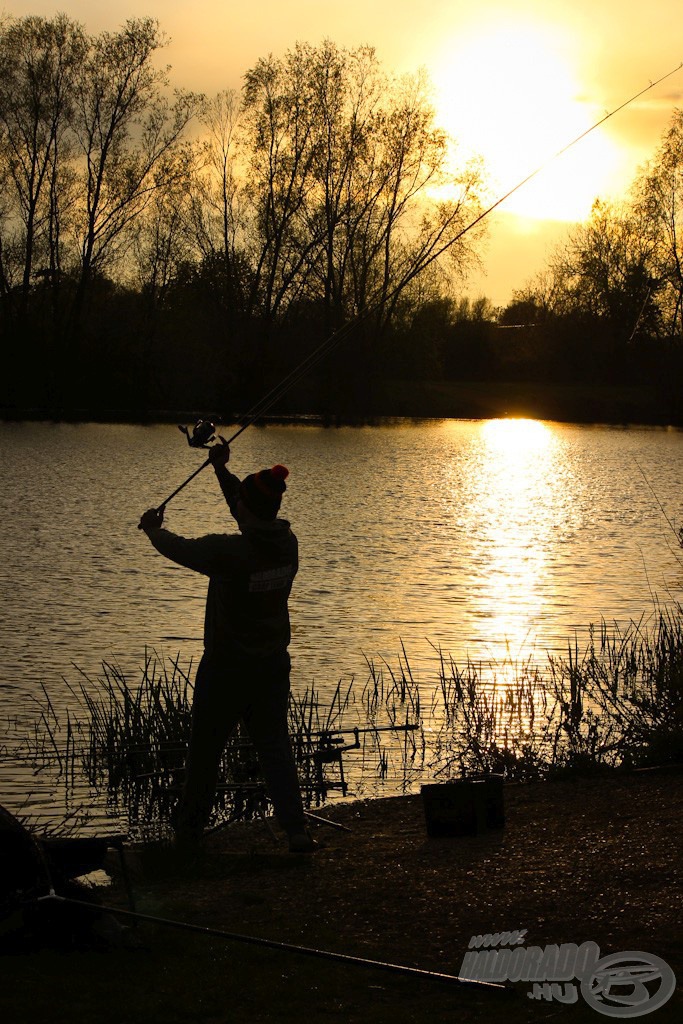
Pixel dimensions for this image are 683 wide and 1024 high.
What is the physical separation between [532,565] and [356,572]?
12.6ft

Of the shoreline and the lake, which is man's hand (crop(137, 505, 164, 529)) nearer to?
the lake

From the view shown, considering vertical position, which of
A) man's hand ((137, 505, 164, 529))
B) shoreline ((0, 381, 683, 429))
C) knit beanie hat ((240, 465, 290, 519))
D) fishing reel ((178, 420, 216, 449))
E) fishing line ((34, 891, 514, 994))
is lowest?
fishing line ((34, 891, 514, 994))

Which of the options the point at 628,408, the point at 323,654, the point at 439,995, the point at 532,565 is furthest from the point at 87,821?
the point at 628,408

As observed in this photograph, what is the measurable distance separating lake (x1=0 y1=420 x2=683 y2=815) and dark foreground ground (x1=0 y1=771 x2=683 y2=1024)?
541cm

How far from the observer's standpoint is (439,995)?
5.43m

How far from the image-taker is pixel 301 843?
7.62m

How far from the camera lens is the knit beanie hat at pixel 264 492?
24.0ft

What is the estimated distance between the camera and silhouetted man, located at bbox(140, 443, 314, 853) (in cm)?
732

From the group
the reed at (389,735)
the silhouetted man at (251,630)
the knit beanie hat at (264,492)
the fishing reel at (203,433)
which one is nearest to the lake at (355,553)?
the reed at (389,735)

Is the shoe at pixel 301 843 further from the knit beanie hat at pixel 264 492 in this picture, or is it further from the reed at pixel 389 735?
the knit beanie hat at pixel 264 492

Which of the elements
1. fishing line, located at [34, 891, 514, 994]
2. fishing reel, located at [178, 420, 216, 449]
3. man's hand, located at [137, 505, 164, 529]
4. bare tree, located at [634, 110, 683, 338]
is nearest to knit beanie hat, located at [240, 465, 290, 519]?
man's hand, located at [137, 505, 164, 529]

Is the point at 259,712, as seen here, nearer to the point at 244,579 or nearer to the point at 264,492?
the point at 244,579

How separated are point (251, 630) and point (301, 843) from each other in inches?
46.7

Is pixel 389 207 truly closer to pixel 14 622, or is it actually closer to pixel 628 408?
pixel 628 408
